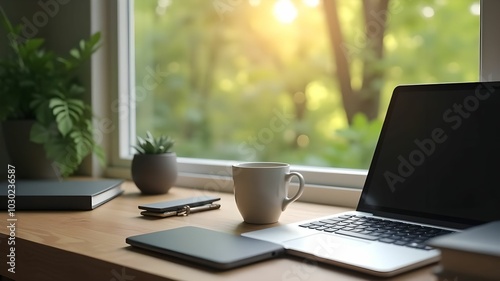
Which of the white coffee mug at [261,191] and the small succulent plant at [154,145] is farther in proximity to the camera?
the small succulent plant at [154,145]

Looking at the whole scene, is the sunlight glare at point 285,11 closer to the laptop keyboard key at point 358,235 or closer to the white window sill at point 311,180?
the white window sill at point 311,180

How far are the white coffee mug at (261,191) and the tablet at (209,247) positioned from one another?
0.12 meters

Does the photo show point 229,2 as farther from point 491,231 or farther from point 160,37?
point 160,37

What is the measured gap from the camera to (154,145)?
1.33m

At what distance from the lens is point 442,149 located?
88cm

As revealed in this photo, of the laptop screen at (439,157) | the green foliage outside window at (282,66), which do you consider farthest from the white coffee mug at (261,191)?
the green foliage outside window at (282,66)

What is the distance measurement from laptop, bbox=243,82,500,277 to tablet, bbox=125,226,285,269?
0.04m

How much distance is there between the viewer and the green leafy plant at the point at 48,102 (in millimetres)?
1468

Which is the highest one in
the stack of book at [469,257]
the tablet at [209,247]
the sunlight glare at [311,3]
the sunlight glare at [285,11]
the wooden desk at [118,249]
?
the sunlight glare at [311,3]

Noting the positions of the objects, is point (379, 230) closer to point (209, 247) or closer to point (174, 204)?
point (209, 247)

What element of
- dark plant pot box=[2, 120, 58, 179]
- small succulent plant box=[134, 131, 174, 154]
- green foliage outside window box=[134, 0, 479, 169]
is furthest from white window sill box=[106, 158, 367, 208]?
green foliage outside window box=[134, 0, 479, 169]

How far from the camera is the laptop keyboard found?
746mm

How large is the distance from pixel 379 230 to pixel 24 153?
42.8 inches

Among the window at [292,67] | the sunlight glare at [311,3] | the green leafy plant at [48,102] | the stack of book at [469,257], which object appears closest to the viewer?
the stack of book at [469,257]
